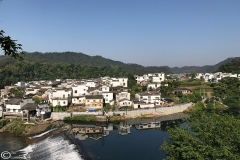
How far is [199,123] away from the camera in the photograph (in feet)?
36.0

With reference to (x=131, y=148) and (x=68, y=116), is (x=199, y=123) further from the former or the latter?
(x=68, y=116)

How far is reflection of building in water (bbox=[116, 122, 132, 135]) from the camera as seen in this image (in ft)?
79.4

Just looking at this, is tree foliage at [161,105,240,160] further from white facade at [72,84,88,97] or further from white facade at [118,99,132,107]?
white facade at [72,84,88,97]

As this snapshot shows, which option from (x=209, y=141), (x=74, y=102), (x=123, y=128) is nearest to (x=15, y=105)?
(x=74, y=102)

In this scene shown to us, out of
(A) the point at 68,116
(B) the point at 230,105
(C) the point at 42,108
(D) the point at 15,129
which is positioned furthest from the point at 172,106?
(D) the point at 15,129

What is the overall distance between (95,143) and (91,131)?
3602mm

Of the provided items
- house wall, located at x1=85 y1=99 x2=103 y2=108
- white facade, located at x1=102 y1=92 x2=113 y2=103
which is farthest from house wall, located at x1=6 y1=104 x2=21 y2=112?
white facade, located at x1=102 y1=92 x2=113 y2=103

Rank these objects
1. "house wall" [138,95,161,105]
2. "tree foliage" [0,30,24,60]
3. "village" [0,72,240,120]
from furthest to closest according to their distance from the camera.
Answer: "house wall" [138,95,161,105]
"village" [0,72,240,120]
"tree foliage" [0,30,24,60]

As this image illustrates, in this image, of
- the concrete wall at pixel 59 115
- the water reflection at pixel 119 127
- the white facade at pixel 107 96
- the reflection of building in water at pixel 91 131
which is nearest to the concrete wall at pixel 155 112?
the water reflection at pixel 119 127

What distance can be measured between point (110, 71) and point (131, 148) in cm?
6176

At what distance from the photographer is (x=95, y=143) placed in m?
20.6

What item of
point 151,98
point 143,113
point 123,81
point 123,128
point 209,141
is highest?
point 123,81

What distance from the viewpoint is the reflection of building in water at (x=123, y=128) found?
2420cm

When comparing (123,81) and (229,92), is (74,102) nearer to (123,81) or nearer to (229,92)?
(123,81)
